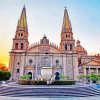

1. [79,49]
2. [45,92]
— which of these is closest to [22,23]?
[79,49]

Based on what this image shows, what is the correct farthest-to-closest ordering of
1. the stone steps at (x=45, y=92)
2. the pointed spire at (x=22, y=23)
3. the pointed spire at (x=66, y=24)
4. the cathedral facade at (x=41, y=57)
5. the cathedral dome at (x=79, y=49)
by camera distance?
the cathedral dome at (x=79, y=49), the pointed spire at (x=66, y=24), the pointed spire at (x=22, y=23), the cathedral facade at (x=41, y=57), the stone steps at (x=45, y=92)

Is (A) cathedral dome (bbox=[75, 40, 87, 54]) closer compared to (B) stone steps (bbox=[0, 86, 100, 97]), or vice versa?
(B) stone steps (bbox=[0, 86, 100, 97])

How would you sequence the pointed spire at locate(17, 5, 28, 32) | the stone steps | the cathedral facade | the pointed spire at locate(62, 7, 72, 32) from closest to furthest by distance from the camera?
the stone steps → the cathedral facade → the pointed spire at locate(17, 5, 28, 32) → the pointed spire at locate(62, 7, 72, 32)

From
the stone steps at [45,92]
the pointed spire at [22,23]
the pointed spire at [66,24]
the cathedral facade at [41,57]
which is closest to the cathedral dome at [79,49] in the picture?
the pointed spire at [66,24]

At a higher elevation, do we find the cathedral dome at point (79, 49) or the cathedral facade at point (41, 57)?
the cathedral dome at point (79, 49)

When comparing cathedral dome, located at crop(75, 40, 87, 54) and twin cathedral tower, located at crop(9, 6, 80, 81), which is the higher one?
cathedral dome, located at crop(75, 40, 87, 54)

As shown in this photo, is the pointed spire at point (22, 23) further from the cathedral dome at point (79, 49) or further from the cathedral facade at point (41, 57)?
the cathedral dome at point (79, 49)

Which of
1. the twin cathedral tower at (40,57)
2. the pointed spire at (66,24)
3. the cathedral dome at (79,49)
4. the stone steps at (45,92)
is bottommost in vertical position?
the stone steps at (45,92)

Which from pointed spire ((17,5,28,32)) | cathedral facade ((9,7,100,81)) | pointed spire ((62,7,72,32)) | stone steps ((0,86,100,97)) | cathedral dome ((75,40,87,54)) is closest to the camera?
stone steps ((0,86,100,97))

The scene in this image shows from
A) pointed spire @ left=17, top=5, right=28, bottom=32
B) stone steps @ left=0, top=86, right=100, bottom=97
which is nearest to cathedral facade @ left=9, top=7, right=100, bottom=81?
pointed spire @ left=17, top=5, right=28, bottom=32

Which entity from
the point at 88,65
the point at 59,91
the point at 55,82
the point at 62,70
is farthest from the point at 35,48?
the point at 59,91

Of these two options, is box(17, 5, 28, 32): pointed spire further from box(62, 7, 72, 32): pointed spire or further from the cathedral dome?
the cathedral dome

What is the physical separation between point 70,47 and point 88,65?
21.9ft

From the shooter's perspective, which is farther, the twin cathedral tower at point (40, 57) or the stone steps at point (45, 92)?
the twin cathedral tower at point (40, 57)
